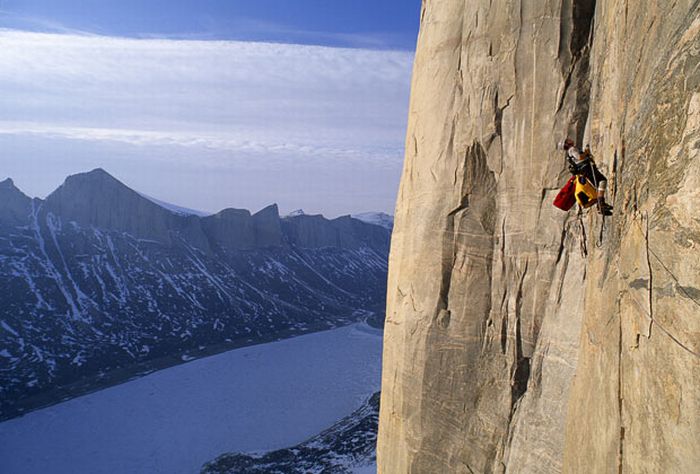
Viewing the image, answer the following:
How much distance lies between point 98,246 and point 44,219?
35.7ft

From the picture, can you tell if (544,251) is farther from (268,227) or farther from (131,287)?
(268,227)

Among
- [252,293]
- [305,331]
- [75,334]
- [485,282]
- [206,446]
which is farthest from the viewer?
[252,293]

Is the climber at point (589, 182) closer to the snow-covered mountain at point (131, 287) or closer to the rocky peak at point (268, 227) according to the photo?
the snow-covered mountain at point (131, 287)

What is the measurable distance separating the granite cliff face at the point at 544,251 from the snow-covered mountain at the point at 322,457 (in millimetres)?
29075

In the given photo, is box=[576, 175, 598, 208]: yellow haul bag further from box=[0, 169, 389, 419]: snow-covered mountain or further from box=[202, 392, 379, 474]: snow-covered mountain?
box=[0, 169, 389, 419]: snow-covered mountain

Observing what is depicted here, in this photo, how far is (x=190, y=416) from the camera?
52.5 metres

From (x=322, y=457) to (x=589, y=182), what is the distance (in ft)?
121

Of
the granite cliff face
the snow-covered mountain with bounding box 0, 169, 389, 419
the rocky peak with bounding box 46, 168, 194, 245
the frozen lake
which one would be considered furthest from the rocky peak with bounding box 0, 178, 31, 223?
the granite cliff face

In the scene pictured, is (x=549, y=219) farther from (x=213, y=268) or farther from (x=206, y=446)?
(x=213, y=268)

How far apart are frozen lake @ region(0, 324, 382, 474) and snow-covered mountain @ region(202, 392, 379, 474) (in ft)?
7.63

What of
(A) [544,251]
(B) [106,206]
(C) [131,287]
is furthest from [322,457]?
(B) [106,206]

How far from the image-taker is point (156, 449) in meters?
44.8

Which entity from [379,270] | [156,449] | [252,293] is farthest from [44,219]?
[379,270]

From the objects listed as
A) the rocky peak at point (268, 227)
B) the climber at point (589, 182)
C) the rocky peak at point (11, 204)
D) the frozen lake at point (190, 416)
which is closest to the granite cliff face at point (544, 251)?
the climber at point (589, 182)
